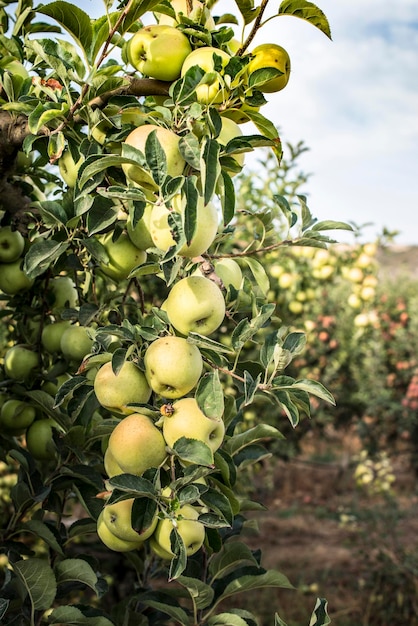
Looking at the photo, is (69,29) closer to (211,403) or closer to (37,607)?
(211,403)

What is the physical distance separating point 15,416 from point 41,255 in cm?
41

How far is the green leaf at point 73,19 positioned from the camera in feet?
3.19

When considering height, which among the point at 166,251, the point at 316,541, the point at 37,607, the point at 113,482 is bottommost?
the point at 316,541

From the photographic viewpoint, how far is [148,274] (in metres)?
1.03

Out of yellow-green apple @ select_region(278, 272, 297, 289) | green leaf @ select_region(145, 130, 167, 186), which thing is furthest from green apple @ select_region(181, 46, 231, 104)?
yellow-green apple @ select_region(278, 272, 297, 289)

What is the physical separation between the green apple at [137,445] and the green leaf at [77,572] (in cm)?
29

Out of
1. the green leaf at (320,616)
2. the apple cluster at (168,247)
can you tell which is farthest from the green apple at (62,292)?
the green leaf at (320,616)

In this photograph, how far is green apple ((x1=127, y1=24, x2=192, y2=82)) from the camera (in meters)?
0.95

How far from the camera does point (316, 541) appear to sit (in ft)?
20.0

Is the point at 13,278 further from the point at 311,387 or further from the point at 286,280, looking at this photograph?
the point at 286,280

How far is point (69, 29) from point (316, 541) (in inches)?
233

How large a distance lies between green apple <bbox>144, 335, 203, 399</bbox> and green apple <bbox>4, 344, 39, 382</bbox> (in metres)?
0.55

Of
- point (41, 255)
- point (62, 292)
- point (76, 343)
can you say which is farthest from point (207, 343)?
point (62, 292)

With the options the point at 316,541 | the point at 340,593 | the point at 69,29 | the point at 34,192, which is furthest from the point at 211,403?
the point at 316,541
